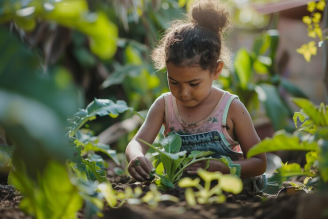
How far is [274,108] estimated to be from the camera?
4980 millimetres

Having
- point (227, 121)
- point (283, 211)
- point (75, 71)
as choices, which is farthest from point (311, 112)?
point (75, 71)

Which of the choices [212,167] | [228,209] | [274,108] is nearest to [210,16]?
[212,167]

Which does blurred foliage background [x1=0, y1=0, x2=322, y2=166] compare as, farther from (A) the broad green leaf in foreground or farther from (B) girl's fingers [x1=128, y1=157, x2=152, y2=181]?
(A) the broad green leaf in foreground

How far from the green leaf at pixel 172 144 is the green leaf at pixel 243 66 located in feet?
10.6

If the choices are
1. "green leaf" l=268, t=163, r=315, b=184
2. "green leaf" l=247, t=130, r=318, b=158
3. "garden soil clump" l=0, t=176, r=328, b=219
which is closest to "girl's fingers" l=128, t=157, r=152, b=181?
"garden soil clump" l=0, t=176, r=328, b=219

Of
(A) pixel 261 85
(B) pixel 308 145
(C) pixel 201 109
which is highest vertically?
(B) pixel 308 145

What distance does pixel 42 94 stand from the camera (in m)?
1.07

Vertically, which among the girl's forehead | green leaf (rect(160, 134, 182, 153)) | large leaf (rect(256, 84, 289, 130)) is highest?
the girl's forehead

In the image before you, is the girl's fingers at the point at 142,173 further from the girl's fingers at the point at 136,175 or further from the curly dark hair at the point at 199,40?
the curly dark hair at the point at 199,40

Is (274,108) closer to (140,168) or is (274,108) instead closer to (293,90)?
(293,90)

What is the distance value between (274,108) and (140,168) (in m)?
3.16

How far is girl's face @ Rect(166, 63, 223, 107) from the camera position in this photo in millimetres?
2264

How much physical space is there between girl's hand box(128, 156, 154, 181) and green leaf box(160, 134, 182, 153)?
11 cm

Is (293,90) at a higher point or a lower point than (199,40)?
lower
